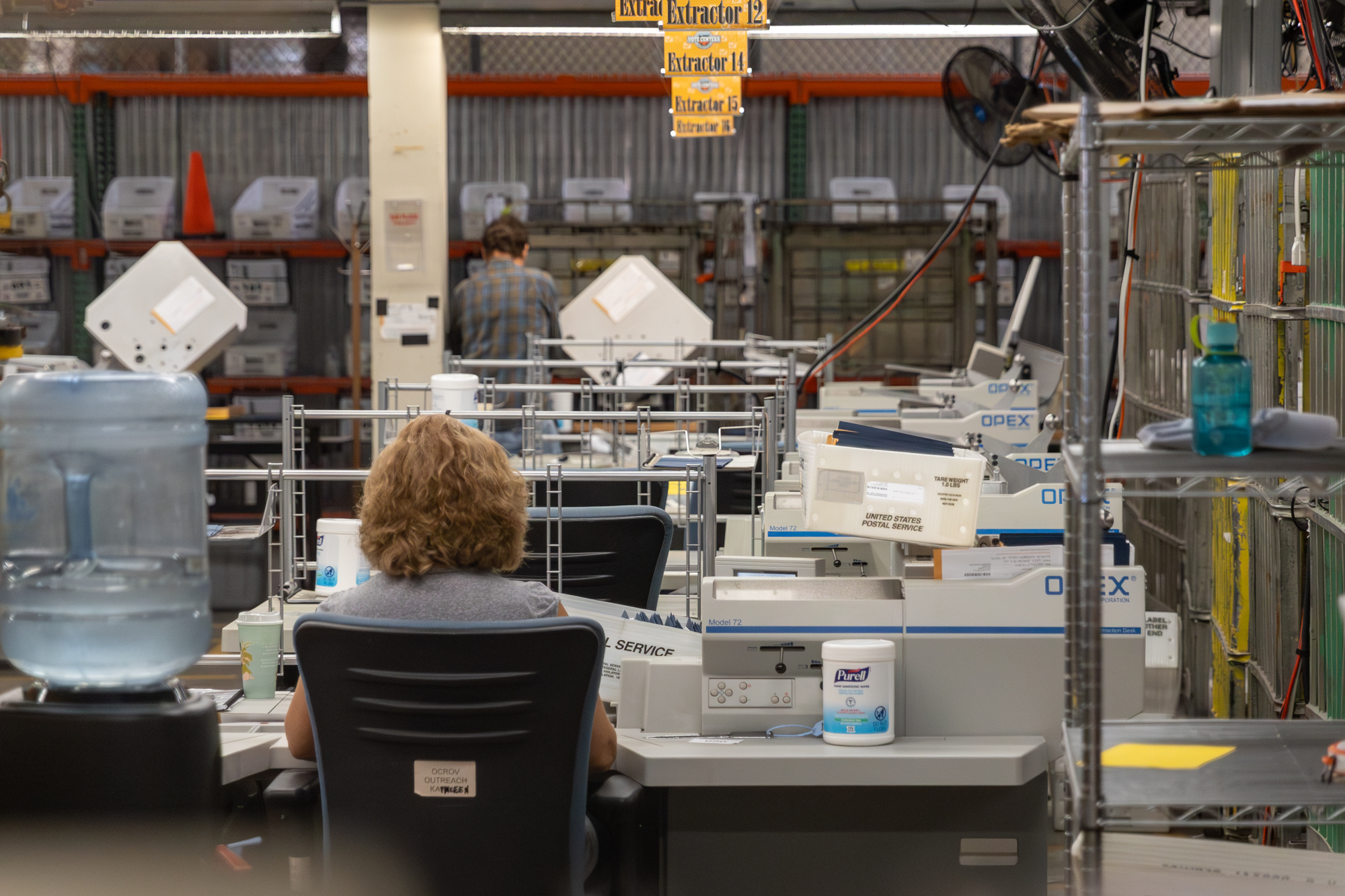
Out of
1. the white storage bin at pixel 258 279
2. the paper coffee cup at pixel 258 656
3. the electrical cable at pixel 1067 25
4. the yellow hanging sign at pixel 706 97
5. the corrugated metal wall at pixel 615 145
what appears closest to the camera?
the paper coffee cup at pixel 258 656

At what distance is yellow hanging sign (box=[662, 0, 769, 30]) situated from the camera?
581 centimetres

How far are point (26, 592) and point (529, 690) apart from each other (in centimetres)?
75

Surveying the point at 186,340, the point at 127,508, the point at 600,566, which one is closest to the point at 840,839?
the point at 600,566

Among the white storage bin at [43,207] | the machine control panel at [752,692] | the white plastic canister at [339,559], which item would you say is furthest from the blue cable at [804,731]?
the white storage bin at [43,207]

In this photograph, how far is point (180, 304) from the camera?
6273mm

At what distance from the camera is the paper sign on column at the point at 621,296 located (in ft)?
24.3

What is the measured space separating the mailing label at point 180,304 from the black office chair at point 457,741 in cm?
457

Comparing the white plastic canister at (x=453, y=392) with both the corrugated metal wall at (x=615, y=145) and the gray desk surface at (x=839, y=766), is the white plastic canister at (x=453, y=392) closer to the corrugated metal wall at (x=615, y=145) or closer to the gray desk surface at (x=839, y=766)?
the gray desk surface at (x=839, y=766)

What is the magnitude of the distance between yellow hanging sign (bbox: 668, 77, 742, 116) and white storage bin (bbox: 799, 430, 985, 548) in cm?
403

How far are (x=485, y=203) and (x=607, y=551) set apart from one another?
297 inches

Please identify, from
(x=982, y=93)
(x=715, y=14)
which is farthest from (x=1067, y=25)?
(x=715, y=14)

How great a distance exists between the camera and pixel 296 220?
10.4 metres

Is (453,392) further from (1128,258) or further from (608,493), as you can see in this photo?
(1128,258)

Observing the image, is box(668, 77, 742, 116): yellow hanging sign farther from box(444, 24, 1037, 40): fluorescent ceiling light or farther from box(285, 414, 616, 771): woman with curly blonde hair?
box(285, 414, 616, 771): woman with curly blonde hair
